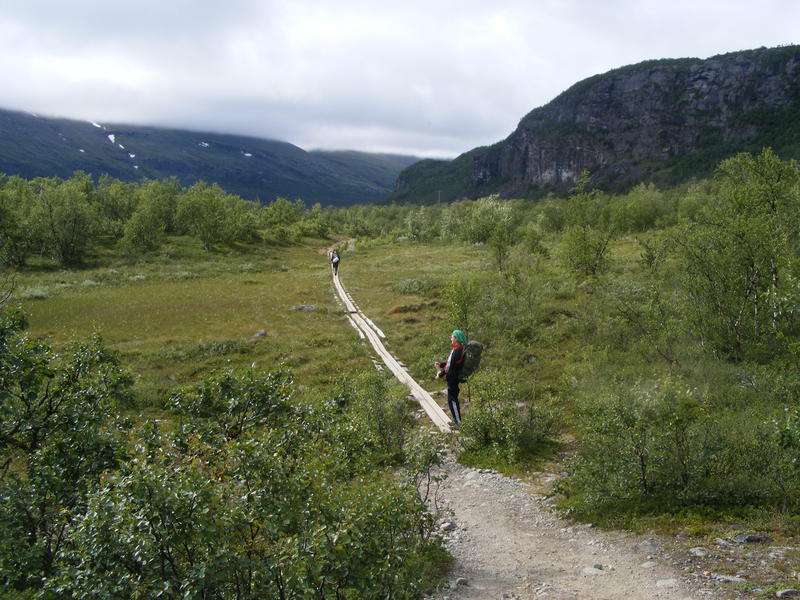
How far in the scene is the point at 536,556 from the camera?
25.4 feet

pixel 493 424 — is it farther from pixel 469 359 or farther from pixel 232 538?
pixel 232 538

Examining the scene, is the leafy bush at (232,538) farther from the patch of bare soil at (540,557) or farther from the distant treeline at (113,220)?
the distant treeline at (113,220)

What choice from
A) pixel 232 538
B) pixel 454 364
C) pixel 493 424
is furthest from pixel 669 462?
pixel 232 538

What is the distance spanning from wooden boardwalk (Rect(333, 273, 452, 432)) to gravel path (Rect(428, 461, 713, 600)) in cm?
382

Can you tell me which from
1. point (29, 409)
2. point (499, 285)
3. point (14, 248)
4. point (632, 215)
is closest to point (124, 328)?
point (499, 285)

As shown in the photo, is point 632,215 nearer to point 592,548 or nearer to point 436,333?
point 436,333

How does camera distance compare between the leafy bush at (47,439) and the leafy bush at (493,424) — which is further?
the leafy bush at (493,424)

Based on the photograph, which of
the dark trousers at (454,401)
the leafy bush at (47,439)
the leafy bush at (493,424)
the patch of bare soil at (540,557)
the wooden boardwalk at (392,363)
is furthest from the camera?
the wooden boardwalk at (392,363)

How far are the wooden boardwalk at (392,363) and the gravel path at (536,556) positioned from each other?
3.82 meters

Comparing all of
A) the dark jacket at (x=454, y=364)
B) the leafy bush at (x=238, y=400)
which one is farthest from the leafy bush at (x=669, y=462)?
the leafy bush at (x=238, y=400)

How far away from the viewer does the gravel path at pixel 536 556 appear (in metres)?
6.63

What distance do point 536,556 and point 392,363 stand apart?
13.4 m

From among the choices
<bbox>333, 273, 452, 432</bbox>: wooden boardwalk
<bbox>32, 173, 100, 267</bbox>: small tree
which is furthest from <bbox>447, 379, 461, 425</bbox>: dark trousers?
<bbox>32, 173, 100, 267</bbox>: small tree

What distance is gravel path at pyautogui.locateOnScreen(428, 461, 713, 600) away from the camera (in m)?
6.63
